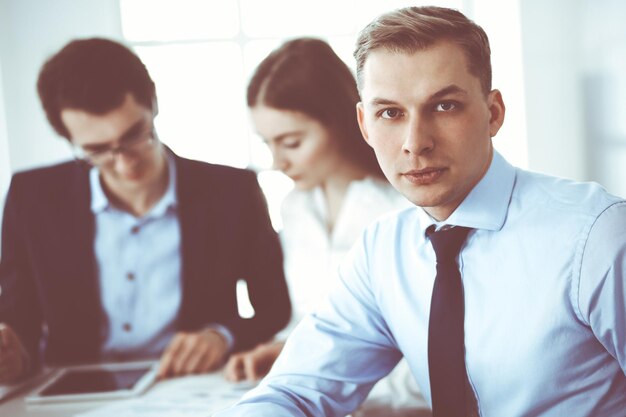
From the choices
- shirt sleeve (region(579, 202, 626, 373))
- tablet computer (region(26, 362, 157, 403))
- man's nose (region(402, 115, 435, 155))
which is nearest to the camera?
shirt sleeve (region(579, 202, 626, 373))

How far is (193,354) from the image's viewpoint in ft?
5.20

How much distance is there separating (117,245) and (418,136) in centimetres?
110

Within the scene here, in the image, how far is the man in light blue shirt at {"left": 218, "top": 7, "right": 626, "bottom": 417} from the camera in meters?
0.94

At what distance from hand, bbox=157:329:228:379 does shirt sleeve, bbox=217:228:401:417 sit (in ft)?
1.42

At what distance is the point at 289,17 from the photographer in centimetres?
181

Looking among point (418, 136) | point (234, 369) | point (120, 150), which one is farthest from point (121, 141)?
point (418, 136)

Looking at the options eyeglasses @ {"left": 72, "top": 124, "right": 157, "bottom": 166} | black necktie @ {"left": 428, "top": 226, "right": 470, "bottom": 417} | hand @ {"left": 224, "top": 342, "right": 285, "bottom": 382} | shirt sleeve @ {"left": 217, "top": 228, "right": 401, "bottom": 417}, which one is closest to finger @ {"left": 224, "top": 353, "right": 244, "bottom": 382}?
hand @ {"left": 224, "top": 342, "right": 285, "bottom": 382}

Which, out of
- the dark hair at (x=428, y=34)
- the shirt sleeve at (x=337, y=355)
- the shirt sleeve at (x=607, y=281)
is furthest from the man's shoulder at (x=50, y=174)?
the shirt sleeve at (x=607, y=281)

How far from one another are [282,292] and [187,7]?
3.13 feet

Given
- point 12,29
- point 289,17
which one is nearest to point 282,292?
point 289,17

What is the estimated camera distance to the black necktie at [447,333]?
3.45ft

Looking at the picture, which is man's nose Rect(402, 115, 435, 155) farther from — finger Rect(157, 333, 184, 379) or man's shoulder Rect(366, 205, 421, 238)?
finger Rect(157, 333, 184, 379)

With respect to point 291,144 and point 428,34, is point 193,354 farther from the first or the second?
point 428,34

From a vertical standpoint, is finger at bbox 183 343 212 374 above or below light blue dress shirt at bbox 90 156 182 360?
below
